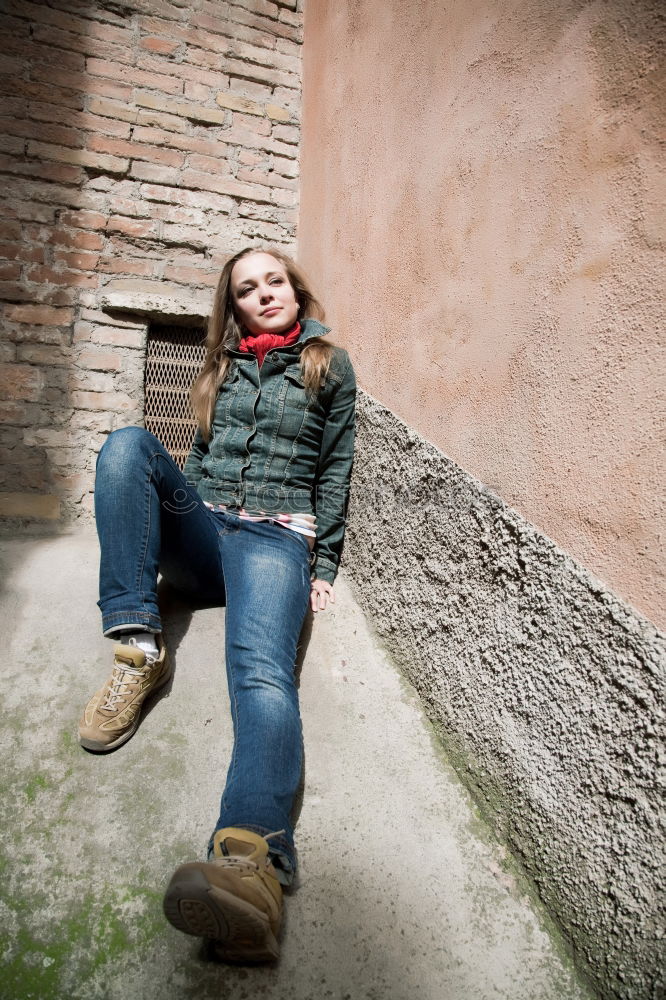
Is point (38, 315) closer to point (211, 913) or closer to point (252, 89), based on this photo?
point (252, 89)

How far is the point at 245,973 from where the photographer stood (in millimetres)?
1123

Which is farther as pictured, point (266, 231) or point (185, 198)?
point (266, 231)

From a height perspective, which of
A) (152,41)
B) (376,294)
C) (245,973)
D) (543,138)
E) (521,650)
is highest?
(152,41)

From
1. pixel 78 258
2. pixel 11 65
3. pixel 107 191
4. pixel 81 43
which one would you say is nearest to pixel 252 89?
pixel 81 43

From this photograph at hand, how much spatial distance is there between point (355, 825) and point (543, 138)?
1.65 metres

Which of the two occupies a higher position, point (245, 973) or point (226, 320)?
point (226, 320)

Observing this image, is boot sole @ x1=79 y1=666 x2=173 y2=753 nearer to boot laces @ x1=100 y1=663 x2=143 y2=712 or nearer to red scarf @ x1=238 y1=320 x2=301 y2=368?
boot laces @ x1=100 y1=663 x2=143 y2=712

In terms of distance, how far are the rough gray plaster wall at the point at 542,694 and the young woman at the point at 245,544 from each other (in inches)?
13.0

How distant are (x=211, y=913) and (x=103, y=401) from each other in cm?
213

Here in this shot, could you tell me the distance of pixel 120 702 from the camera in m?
1.52

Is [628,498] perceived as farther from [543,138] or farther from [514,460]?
[543,138]

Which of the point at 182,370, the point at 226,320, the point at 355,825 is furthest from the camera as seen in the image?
the point at 182,370

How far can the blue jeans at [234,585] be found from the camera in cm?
131

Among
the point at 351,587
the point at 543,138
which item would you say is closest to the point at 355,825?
the point at 351,587
